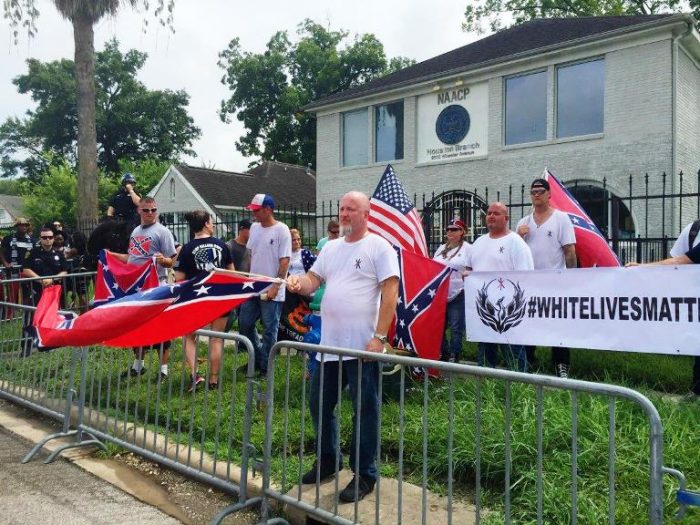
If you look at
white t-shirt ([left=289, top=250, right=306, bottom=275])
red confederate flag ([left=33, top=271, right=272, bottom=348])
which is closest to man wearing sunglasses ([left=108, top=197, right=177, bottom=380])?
white t-shirt ([left=289, top=250, right=306, bottom=275])

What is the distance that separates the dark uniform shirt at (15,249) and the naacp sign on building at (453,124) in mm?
12453

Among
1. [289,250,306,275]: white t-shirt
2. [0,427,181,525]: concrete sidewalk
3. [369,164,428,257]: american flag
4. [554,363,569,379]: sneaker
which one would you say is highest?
[369,164,428,257]: american flag

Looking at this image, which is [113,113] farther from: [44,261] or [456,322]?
[456,322]

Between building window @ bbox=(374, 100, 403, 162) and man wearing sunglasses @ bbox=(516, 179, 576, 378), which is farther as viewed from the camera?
building window @ bbox=(374, 100, 403, 162)

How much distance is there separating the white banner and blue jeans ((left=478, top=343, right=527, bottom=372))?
21cm

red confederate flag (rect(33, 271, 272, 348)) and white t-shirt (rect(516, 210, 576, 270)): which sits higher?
white t-shirt (rect(516, 210, 576, 270))

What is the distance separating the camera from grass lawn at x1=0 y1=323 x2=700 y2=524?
11.8ft

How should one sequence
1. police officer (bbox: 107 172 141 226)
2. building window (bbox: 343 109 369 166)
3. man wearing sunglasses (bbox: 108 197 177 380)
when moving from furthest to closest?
building window (bbox: 343 109 369 166)
police officer (bbox: 107 172 141 226)
man wearing sunglasses (bbox: 108 197 177 380)

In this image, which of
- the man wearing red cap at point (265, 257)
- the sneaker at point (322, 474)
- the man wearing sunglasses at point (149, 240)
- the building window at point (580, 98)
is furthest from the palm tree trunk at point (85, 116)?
the sneaker at point (322, 474)

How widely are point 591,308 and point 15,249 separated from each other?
961 centimetres

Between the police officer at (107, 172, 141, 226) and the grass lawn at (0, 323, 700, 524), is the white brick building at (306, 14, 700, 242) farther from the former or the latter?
the grass lawn at (0, 323, 700, 524)

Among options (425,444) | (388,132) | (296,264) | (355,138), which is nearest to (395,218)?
(296,264)

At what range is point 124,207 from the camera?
9164 mm

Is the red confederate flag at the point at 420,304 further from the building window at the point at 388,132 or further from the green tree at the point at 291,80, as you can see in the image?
the green tree at the point at 291,80
